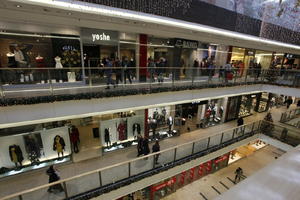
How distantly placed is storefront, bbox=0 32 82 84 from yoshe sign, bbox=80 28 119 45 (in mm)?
410

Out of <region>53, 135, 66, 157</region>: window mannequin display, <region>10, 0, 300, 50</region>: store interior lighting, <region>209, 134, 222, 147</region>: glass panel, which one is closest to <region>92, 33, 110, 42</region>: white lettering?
<region>10, 0, 300, 50</region>: store interior lighting

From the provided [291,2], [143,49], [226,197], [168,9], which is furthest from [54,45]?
[291,2]

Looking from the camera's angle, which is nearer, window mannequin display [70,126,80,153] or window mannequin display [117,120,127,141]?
window mannequin display [70,126,80,153]

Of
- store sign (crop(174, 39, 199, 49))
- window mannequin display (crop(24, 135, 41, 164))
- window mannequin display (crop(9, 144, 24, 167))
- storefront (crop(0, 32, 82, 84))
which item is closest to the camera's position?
storefront (crop(0, 32, 82, 84))

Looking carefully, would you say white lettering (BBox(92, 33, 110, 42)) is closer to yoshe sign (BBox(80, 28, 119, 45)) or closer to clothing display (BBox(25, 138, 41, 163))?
yoshe sign (BBox(80, 28, 119, 45))

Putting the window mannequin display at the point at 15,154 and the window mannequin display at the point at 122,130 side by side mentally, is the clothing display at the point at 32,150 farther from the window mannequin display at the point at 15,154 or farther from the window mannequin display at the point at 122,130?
the window mannequin display at the point at 122,130

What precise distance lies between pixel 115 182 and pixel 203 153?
4.40 m

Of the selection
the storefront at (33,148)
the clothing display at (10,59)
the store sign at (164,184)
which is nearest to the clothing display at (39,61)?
the clothing display at (10,59)

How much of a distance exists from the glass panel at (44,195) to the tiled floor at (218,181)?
21.7ft

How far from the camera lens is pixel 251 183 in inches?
51.1

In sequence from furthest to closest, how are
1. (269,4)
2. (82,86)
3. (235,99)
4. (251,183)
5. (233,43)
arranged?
(235,99)
(233,43)
(269,4)
(82,86)
(251,183)

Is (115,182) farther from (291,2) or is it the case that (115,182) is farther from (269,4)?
(291,2)

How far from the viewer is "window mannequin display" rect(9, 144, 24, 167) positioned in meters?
6.38

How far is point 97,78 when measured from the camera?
20.2 ft
